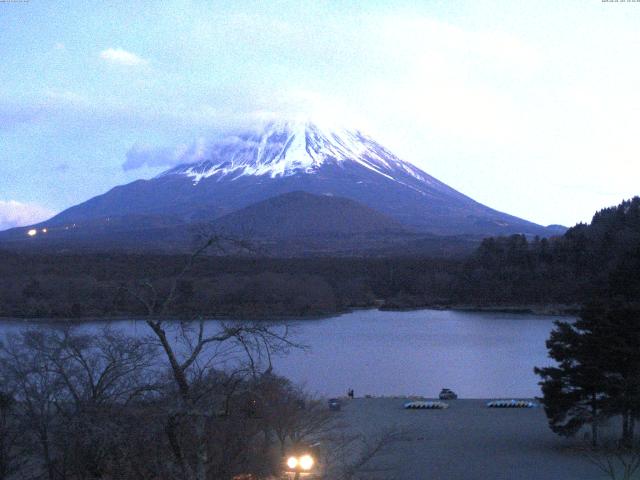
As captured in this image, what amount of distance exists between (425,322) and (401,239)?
32320 millimetres

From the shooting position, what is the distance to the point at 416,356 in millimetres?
19094

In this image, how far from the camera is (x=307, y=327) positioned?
24844mm

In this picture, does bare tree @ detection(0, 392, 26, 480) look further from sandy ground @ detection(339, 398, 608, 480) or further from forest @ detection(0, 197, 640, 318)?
forest @ detection(0, 197, 640, 318)

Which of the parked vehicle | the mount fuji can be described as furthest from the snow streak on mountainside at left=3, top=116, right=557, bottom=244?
the parked vehicle

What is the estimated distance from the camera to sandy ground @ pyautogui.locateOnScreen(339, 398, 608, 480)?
8250 mm

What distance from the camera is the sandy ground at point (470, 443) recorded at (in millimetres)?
8250

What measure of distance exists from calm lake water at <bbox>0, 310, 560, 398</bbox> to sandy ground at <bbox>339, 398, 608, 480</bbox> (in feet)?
4.18

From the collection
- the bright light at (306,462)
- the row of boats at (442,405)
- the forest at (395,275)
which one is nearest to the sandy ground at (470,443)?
the row of boats at (442,405)

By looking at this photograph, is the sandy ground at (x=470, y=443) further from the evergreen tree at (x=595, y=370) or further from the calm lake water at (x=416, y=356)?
the calm lake water at (x=416, y=356)

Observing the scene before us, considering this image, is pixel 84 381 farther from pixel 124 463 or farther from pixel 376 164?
pixel 376 164

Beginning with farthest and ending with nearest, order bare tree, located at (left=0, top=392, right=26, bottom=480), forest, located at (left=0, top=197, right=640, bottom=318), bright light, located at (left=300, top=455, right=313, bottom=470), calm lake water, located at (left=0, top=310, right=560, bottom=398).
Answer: forest, located at (left=0, top=197, right=640, bottom=318), calm lake water, located at (left=0, top=310, right=560, bottom=398), bare tree, located at (left=0, top=392, right=26, bottom=480), bright light, located at (left=300, top=455, right=313, bottom=470)

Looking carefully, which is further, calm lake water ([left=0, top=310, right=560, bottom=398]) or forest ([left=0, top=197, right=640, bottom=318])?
forest ([left=0, top=197, right=640, bottom=318])

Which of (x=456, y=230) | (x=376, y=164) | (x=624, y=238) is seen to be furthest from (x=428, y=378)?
(x=376, y=164)

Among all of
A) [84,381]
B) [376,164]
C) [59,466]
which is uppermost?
[376,164]
